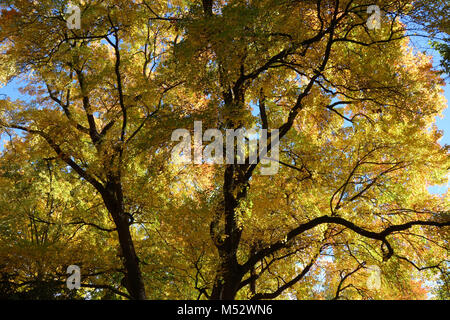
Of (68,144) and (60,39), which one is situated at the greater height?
(60,39)

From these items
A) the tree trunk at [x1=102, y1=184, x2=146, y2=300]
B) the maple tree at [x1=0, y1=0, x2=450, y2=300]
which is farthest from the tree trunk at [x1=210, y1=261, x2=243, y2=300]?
the tree trunk at [x1=102, y1=184, x2=146, y2=300]

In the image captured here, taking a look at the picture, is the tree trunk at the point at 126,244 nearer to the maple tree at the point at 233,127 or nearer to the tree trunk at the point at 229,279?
the maple tree at the point at 233,127

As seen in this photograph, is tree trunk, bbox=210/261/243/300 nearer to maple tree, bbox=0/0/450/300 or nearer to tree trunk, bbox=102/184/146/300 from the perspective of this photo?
maple tree, bbox=0/0/450/300

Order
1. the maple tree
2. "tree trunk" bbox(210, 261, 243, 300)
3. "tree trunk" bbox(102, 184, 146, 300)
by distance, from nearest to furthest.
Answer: the maple tree, "tree trunk" bbox(210, 261, 243, 300), "tree trunk" bbox(102, 184, 146, 300)

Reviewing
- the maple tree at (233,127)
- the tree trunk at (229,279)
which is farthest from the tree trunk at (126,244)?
the tree trunk at (229,279)

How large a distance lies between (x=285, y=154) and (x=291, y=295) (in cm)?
530

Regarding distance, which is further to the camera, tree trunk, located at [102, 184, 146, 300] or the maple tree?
tree trunk, located at [102, 184, 146, 300]

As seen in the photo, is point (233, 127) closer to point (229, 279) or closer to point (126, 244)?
point (229, 279)

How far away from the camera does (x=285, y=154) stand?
9312mm

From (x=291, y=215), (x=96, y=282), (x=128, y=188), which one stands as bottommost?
(x=96, y=282)

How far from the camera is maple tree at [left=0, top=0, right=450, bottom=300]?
7301mm

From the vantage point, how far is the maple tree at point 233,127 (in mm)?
7301
